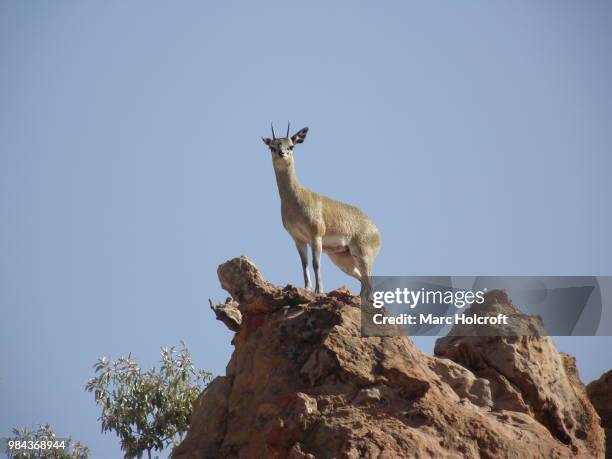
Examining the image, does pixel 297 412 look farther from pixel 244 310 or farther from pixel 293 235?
pixel 293 235

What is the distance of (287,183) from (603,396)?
845 centimetres

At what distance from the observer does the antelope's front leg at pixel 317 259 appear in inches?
799

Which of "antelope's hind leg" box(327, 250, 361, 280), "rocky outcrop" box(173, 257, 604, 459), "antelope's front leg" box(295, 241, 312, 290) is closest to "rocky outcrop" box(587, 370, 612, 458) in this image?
"rocky outcrop" box(173, 257, 604, 459)

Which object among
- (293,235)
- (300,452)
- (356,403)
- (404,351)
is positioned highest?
(293,235)

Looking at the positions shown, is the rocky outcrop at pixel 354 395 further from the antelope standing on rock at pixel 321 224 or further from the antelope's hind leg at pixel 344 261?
the antelope's hind leg at pixel 344 261

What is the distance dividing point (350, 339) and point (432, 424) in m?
1.79

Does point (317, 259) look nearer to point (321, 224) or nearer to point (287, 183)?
point (321, 224)

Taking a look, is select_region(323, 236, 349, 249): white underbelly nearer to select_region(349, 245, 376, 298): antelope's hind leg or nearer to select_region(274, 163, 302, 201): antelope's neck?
select_region(349, 245, 376, 298): antelope's hind leg

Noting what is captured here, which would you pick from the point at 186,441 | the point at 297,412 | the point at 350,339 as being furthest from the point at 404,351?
the point at 186,441

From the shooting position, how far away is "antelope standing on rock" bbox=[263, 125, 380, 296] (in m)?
21.5

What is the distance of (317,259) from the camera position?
20.9 metres

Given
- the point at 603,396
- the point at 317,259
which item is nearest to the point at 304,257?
the point at 317,259

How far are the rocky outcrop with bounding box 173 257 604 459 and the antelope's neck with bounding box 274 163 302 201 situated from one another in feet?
15.8

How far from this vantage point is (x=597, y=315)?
67.9ft
